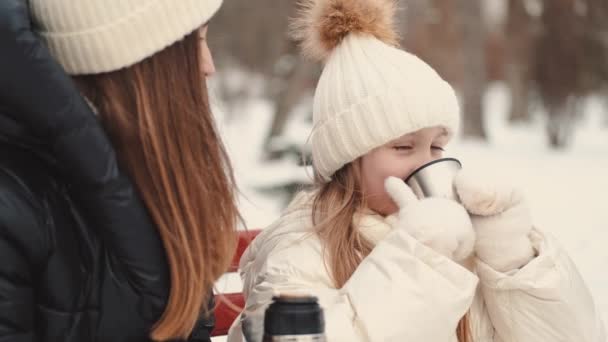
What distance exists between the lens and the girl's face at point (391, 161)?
6.88 ft

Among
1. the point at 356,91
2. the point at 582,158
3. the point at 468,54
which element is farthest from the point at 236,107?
the point at 356,91

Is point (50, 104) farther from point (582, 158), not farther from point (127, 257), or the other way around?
point (582, 158)

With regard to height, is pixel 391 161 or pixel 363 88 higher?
pixel 363 88

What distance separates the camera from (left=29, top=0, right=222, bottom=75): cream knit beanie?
1.45 meters

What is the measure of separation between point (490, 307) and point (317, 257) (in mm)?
427

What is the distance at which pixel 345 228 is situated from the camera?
210 cm

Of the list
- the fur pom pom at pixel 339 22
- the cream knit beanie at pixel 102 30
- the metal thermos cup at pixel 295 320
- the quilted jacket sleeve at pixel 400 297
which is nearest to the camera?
the metal thermos cup at pixel 295 320

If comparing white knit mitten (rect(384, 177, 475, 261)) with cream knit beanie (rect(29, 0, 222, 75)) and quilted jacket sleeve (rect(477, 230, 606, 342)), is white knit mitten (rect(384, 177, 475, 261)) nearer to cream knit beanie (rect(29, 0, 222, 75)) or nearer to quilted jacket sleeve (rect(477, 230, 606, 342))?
quilted jacket sleeve (rect(477, 230, 606, 342))

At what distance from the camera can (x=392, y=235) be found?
187 centimetres

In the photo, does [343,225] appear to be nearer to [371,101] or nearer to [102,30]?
[371,101]

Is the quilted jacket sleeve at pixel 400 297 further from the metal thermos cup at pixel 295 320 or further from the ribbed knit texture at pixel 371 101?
the metal thermos cup at pixel 295 320

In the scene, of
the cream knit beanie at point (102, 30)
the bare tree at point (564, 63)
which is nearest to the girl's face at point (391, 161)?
the cream knit beanie at point (102, 30)

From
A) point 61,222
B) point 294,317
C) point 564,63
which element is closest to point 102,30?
point 61,222

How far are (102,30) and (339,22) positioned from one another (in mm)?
904
